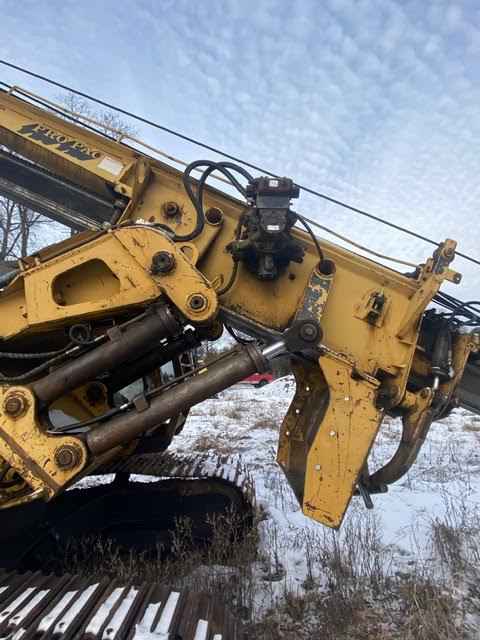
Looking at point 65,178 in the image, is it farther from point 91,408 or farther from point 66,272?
point 91,408

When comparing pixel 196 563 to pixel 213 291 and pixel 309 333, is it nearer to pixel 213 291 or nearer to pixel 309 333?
pixel 309 333

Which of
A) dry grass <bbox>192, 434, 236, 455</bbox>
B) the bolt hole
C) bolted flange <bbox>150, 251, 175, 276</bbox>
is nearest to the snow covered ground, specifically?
dry grass <bbox>192, 434, 236, 455</bbox>

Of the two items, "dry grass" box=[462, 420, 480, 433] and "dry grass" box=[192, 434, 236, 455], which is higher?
"dry grass" box=[462, 420, 480, 433]

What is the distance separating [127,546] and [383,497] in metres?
2.83

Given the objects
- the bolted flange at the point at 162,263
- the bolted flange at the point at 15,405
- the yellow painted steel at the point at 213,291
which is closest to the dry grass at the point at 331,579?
the yellow painted steel at the point at 213,291

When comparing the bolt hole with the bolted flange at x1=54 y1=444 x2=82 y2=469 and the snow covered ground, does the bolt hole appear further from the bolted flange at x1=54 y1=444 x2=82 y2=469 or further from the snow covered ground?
the snow covered ground

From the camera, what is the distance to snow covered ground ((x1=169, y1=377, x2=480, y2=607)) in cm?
388

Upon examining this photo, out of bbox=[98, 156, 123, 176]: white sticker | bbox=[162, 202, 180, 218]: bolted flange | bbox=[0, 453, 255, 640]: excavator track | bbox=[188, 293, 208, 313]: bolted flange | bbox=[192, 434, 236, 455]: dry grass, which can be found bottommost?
bbox=[0, 453, 255, 640]: excavator track

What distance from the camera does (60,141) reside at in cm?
308

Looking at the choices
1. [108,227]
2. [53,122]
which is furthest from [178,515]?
[53,122]

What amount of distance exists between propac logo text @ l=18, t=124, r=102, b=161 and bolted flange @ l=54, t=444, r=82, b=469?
71.9 inches

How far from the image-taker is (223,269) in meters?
2.99

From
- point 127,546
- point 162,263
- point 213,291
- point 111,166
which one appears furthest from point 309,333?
point 127,546

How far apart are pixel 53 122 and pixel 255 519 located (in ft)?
11.7
